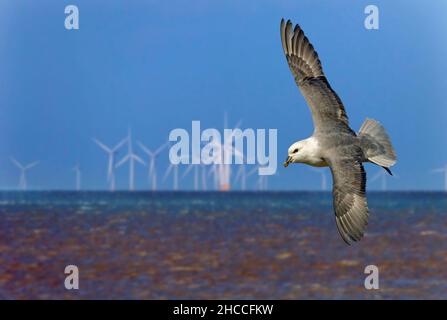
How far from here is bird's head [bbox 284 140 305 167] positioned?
26.3 ft

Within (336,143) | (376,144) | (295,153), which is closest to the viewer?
(295,153)

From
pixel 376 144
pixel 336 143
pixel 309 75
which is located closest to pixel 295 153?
pixel 336 143

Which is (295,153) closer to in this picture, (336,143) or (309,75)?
(336,143)

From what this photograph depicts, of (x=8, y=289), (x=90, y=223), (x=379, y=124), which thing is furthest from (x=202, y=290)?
(x=90, y=223)

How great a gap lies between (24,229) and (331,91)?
5256 centimetres

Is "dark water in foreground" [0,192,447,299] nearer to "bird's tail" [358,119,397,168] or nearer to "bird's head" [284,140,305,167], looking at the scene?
"bird's tail" [358,119,397,168]

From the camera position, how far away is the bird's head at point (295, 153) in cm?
802

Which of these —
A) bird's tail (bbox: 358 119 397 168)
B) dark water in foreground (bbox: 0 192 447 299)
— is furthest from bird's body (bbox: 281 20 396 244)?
dark water in foreground (bbox: 0 192 447 299)

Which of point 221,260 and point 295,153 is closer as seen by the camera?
point 295,153

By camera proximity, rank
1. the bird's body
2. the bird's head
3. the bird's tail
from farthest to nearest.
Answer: the bird's tail → the bird's body → the bird's head

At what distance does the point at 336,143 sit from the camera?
847 centimetres

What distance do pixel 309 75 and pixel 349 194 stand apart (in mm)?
1526
